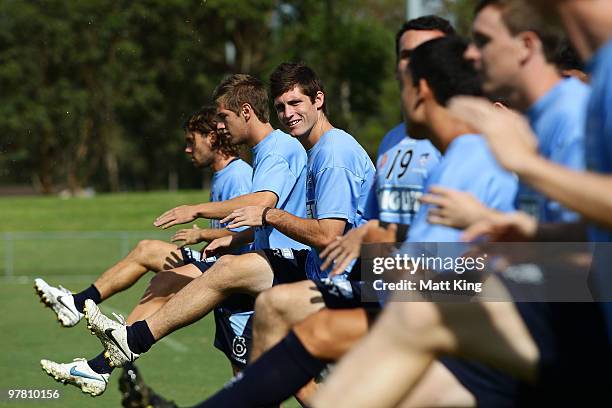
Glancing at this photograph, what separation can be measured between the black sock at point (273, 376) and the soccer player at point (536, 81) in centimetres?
117

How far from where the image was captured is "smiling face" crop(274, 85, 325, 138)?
668 cm

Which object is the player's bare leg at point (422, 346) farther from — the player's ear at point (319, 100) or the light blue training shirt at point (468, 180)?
the player's ear at point (319, 100)

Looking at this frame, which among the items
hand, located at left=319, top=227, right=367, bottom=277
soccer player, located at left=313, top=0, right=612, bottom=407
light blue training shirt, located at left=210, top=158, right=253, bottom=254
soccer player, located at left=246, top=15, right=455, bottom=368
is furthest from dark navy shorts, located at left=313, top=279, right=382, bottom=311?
light blue training shirt, located at left=210, top=158, right=253, bottom=254

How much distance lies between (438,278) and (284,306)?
34.1 inches

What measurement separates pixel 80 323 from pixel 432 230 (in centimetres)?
1077

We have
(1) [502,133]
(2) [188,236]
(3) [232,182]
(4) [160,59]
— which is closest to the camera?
(1) [502,133]

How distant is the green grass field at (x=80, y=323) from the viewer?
29.9 ft

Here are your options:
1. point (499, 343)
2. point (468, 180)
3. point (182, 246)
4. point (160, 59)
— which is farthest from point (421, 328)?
point (160, 59)

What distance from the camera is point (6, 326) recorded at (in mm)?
13586

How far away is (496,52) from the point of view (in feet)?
12.2

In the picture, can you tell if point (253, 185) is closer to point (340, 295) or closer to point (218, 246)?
point (218, 246)

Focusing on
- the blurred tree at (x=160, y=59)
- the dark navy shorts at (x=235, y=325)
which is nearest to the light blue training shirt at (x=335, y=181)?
the dark navy shorts at (x=235, y=325)

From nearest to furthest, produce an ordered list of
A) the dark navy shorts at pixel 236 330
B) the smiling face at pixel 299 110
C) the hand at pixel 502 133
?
the hand at pixel 502 133 < the smiling face at pixel 299 110 < the dark navy shorts at pixel 236 330

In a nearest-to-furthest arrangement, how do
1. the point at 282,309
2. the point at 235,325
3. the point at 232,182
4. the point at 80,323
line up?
the point at 282,309
the point at 235,325
the point at 232,182
the point at 80,323
